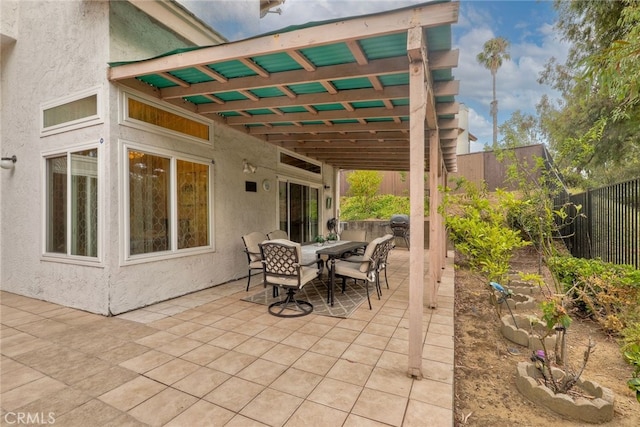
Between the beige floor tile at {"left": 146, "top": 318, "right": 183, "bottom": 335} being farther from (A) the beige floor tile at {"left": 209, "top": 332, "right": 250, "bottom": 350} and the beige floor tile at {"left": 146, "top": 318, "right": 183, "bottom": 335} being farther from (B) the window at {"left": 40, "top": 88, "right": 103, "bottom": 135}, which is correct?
(B) the window at {"left": 40, "top": 88, "right": 103, "bottom": 135}

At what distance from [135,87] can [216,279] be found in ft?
10.4

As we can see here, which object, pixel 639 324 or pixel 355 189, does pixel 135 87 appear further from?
pixel 355 189

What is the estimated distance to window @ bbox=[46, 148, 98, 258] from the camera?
3.95m

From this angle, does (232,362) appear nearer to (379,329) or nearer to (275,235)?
(379,329)

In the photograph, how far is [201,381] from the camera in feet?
7.64

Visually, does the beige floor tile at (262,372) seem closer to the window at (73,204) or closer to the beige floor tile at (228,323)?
the beige floor tile at (228,323)

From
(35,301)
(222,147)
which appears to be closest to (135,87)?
(222,147)

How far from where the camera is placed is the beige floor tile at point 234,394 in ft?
6.75

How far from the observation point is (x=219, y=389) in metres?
2.23

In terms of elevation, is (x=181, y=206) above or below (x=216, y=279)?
above

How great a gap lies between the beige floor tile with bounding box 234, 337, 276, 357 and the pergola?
4.44ft

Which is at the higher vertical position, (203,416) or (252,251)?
(252,251)

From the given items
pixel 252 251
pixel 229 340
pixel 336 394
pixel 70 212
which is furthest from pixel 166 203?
pixel 336 394

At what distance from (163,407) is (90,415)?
1.47ft
